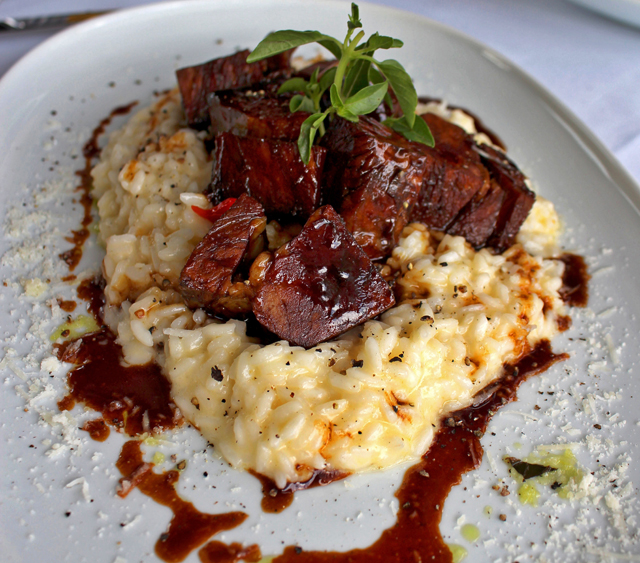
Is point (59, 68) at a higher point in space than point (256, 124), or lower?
lower

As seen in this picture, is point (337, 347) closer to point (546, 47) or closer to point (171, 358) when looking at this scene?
point (171, 358)

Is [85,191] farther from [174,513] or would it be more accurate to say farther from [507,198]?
[507,198]

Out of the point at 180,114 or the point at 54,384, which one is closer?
the point at 54,384

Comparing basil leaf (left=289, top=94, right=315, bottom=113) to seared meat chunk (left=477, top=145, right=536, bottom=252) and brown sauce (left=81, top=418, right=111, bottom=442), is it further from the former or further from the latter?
brown sauce (left=81, top=418, right=111, bottom=442)

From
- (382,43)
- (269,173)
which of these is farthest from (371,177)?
(382,43)

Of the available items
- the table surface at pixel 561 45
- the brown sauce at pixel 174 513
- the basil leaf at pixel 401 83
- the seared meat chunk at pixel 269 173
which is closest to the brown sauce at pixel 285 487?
the brown sauce at pixel 174 513

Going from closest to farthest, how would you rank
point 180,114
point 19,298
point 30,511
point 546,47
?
point 30,511 < point 19,298 < point 180,114 < point 546,47

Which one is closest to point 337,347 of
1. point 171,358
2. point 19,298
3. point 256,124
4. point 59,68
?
point 171,358
